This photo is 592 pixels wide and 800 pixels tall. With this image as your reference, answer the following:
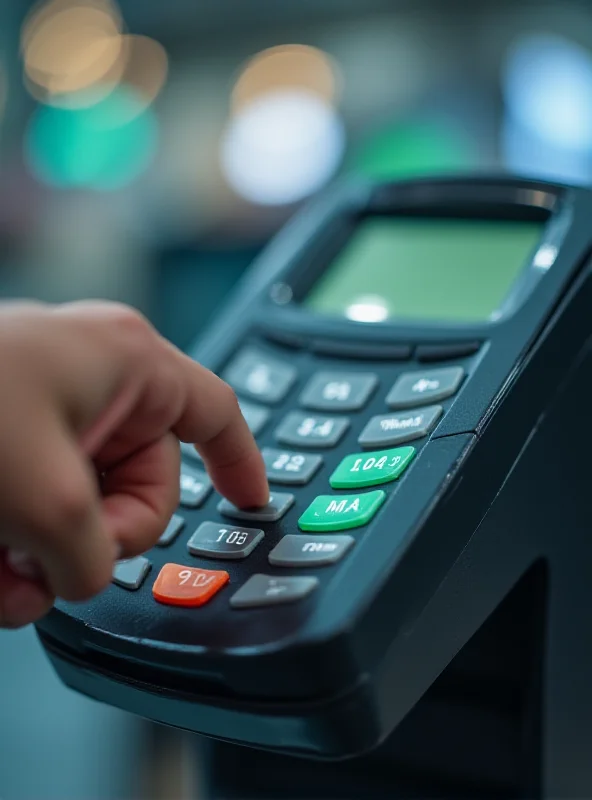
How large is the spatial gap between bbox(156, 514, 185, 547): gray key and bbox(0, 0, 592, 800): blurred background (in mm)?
1877

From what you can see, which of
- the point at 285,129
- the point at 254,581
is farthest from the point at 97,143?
the point at 254,581

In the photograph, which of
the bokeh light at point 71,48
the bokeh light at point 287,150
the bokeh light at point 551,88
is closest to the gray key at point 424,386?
the bokeh light at point 551,88

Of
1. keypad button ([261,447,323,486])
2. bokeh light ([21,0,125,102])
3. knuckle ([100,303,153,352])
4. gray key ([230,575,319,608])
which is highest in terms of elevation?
bokeh light ([21,0,125,102])

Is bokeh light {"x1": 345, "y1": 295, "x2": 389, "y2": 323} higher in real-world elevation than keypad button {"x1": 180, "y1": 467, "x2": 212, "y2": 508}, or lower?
higher

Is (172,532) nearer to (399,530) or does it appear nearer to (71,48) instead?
(399,530)

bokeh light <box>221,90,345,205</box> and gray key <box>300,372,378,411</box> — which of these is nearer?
gray key <box>300,372,378,411</box>

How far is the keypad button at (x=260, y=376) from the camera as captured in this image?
16.5 inches

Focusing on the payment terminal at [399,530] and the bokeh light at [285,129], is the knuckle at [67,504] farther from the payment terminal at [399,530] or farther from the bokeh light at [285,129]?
the bokeh light at [285,129]

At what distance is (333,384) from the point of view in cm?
40

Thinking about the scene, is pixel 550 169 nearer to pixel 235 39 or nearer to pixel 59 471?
pixel 235 39

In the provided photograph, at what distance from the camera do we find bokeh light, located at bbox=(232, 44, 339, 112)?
340 cm

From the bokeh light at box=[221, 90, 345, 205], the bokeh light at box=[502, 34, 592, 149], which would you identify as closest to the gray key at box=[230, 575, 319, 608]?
the bokeh light at box=[502, 34, 592, 149]

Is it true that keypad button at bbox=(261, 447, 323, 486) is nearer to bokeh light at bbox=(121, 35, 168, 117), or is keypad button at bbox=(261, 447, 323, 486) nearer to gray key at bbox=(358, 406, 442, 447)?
gray key at bbox=(358, 406, 442, 447)

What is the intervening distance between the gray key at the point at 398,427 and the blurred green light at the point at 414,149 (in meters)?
2.62
